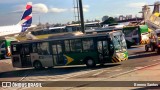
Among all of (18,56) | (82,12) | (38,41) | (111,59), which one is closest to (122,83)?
(111,59)

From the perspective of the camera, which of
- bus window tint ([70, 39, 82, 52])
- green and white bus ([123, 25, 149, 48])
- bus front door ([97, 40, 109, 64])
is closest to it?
bus front door ([97, 40, 109, 64])

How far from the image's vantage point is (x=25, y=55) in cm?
2739

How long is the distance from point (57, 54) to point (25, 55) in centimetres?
319

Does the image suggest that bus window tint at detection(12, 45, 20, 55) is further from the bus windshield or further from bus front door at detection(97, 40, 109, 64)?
the bus windshield

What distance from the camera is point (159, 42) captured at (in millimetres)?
30031

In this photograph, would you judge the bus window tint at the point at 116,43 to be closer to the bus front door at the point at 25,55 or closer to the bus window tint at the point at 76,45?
the bus window tint at the point at 76,45

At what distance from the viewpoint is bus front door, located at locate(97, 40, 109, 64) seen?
23.9 metres

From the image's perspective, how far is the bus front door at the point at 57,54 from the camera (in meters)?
25.6

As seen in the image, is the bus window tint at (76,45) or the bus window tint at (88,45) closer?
the bus window tint at (88,45)

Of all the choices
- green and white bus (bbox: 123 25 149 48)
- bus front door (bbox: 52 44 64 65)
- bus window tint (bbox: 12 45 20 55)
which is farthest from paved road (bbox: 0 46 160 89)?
green and white bus (bbox: 123 25 149 48)

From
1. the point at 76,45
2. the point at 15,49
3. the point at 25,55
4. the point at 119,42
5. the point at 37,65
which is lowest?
the point at 37,65

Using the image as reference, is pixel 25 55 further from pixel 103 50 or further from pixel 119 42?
pixel 119 42

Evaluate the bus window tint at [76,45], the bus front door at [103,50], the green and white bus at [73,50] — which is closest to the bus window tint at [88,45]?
the green and white bus at [73,50]

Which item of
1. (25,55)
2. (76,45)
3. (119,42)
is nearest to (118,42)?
(119,42)
